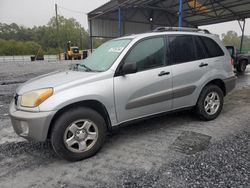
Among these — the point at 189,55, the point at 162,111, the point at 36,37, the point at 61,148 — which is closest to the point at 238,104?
the point at 189,55

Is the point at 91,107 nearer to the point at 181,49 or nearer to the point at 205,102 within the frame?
the point at 181,49

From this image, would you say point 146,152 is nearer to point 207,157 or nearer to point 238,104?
point 207,157

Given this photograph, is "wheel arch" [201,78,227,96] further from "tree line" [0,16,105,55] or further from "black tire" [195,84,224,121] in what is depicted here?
"tree line" [0,16,105,55]

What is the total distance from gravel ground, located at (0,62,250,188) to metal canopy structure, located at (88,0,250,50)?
47.1 ft

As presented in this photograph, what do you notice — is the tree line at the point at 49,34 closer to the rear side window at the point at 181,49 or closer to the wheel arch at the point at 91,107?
the rear side window at the point at 181,49

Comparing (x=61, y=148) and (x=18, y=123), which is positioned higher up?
(x=18, y=123)

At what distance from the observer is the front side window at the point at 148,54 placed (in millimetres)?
3186

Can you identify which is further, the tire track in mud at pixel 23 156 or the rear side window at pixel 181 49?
the rear side window at pixel 181 49

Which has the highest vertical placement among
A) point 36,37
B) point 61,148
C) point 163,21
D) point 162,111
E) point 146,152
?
point 36,37

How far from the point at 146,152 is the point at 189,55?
1955 millimetres

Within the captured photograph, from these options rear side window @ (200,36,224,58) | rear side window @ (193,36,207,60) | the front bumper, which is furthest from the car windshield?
rear side window @ (200,36,224,58)

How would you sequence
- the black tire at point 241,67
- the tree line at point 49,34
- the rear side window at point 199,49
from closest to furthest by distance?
the rear side window at point 199,49 → the black tire at point 241,67 → the tree line at point 49,34

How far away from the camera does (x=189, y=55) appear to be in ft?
12.2

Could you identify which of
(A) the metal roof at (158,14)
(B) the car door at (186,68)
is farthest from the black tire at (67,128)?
(A) the metal roof at (158,14)
